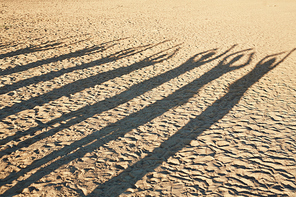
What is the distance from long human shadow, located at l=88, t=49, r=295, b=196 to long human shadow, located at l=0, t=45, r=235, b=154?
4.60 ft

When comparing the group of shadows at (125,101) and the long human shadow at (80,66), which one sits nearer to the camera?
the group of shadows at (125,101)

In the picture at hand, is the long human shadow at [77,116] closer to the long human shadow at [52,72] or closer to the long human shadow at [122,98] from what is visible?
the long human shadow at [122,98]

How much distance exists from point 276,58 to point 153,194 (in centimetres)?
616

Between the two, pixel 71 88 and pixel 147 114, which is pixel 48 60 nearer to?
pixel 71 88

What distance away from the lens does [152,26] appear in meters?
11.3

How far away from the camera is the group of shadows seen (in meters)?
3.15

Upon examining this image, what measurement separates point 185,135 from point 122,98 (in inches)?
66.4

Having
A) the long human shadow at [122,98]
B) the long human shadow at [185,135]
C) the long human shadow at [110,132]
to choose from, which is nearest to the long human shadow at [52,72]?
the long human shadow at [122,98]

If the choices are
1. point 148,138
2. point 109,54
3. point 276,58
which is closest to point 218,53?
point 276,58

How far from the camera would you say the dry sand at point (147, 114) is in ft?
9.66

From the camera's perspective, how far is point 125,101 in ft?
16.0

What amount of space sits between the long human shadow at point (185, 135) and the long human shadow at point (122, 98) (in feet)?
4.60

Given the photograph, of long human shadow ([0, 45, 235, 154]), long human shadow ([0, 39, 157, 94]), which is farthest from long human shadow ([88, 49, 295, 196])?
long human shadow ([0, 39, 157, 94])

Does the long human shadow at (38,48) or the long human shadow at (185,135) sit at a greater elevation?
the long human shadow at (185,135)
